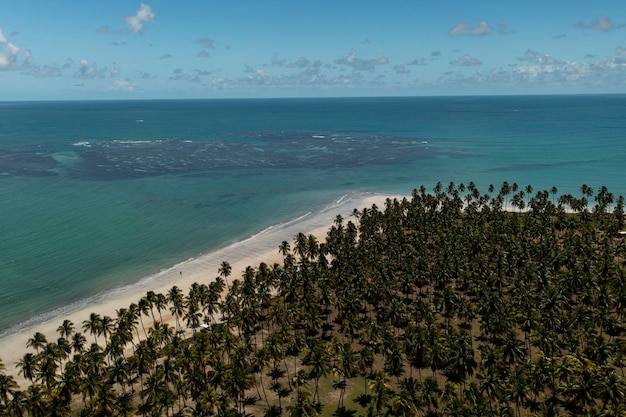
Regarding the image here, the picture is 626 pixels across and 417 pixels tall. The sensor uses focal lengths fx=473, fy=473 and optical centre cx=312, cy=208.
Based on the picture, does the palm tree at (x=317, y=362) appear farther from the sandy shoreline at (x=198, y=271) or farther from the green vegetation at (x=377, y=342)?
the sandy shoreline at (x=198, y=271)

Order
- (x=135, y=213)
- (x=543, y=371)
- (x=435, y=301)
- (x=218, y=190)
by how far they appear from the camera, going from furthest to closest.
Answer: (x=218, y=190) < (x=135, y=213) < (x=435, y=301) < (x=543, y=371)

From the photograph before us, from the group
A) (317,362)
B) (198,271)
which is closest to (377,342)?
(317,362)

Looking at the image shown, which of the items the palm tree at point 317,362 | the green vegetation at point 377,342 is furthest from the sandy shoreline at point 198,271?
the palm tree at point 317,362

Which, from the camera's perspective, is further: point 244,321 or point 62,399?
point 244,321

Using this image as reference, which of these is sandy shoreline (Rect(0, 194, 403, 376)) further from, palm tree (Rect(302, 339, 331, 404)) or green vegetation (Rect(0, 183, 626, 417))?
palm tree (Rect(302, 339, 331, 404))

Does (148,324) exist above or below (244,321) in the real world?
below

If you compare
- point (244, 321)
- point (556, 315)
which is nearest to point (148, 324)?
point (244, 321)

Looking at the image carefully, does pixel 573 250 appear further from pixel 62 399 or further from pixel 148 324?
pixel 62 399

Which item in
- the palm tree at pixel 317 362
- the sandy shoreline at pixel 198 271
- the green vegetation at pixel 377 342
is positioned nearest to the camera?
the green vegetation at pixel 377 342
